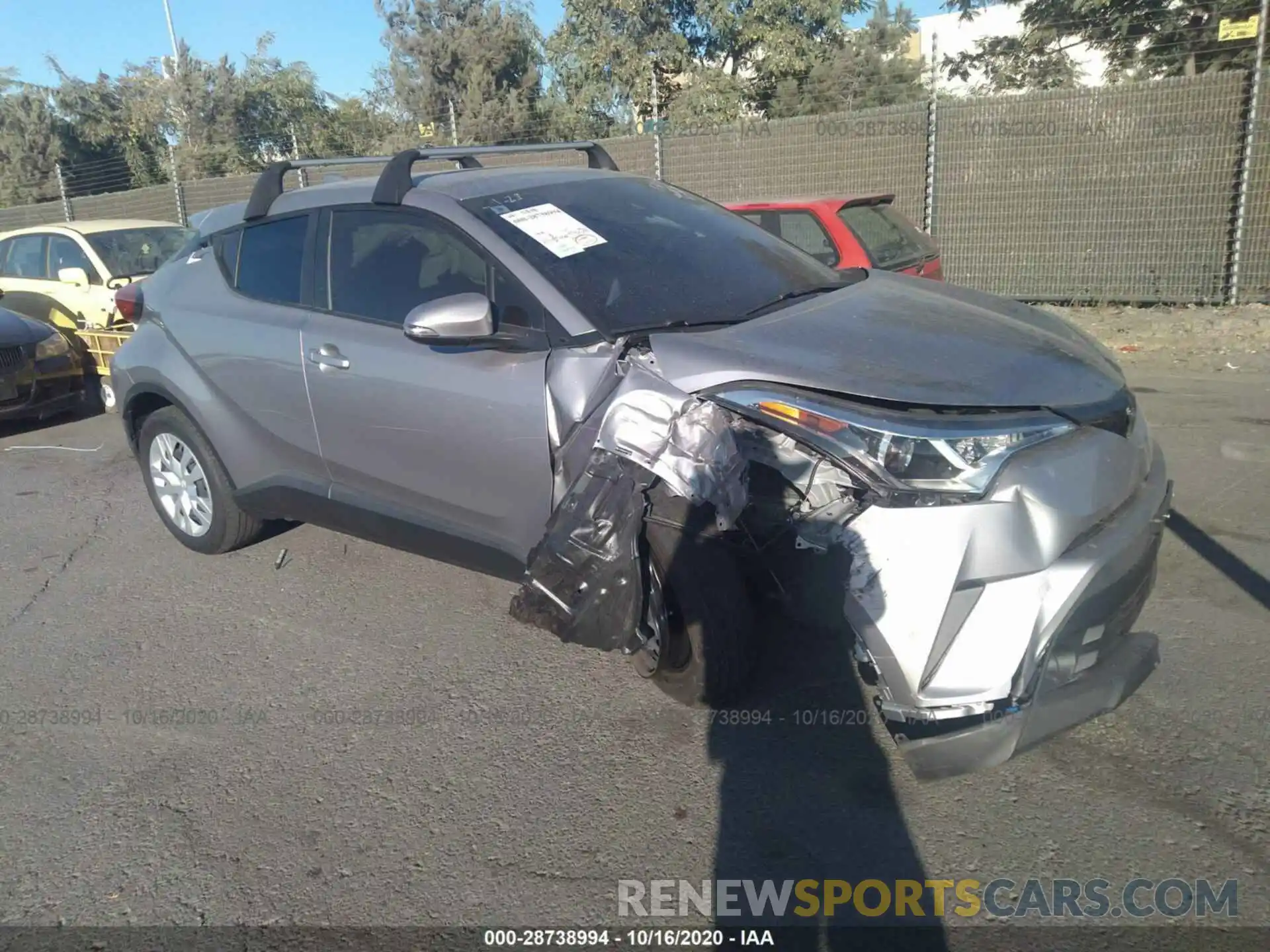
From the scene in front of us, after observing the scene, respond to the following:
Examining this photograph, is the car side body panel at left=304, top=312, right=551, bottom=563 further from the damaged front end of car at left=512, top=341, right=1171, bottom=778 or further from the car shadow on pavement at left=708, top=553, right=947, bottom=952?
the car shadow on pavement at left=708, top=553, right=947, bottom=952

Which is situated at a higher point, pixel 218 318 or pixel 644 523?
pixel 218 318

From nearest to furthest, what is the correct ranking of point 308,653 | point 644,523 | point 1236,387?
point 644,523 → point 308,653 → point 1236,387

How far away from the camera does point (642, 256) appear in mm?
3730

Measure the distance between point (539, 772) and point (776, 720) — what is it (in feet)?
2.62

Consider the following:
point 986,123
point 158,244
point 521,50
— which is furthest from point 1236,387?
point 521,50

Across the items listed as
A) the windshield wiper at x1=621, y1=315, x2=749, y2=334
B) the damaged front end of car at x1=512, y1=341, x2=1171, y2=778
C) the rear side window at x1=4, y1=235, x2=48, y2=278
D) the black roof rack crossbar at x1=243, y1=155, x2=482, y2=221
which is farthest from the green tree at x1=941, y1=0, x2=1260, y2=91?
the rear side window at x1=4, y1=235, x2=48, y2=278

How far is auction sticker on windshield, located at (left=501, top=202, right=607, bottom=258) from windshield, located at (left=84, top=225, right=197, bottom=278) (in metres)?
6.74

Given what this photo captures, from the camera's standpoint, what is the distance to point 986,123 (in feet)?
35.9

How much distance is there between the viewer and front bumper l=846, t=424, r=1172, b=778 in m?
2.52

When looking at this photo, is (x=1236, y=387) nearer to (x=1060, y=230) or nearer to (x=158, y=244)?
(x=1060, y=230)

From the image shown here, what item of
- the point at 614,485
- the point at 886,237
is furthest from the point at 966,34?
the point at 614,485

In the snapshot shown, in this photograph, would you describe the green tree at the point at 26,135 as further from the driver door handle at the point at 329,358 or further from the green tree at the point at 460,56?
the driver door handle at the point at 329,358

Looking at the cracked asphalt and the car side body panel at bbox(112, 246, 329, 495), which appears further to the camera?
the car side body panel at bbox(112, 246, 329, 495)

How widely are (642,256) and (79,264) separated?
26.4 feet
